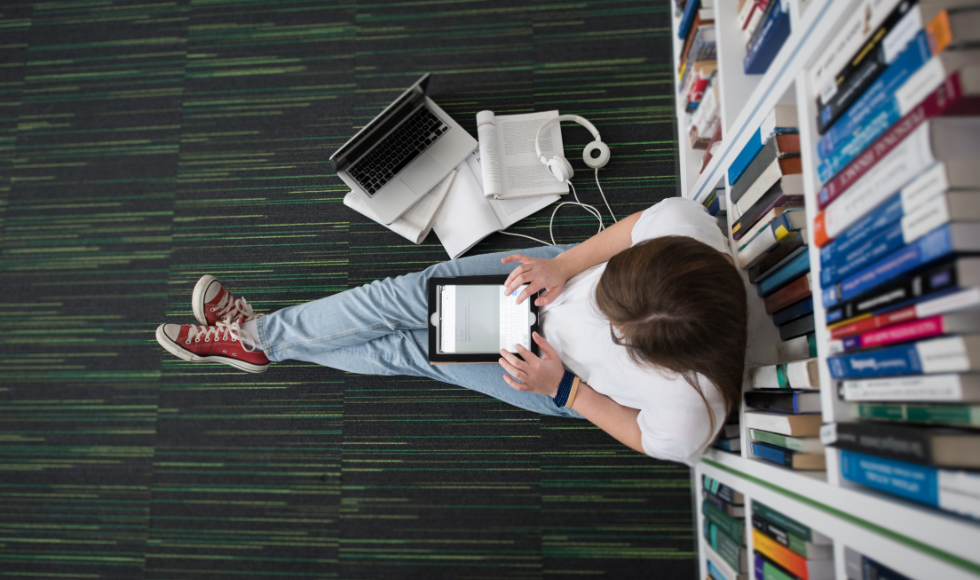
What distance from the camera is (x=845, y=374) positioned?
67 cm

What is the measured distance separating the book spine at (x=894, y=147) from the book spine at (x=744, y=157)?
0.80 feet

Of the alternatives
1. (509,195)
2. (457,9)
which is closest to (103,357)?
(509,195)

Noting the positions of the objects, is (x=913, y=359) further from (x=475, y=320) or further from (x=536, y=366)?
(x=475, y=320)

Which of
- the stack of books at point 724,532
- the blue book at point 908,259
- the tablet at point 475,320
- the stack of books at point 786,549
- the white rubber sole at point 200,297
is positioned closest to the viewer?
the blue book at point 908,259

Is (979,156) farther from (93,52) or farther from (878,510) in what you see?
(93,52)

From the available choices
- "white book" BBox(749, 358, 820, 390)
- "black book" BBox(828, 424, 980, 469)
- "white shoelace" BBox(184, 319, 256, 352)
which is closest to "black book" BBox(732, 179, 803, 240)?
"white book" BBox(749, 358, 820, 390)

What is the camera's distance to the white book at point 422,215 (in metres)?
1.54

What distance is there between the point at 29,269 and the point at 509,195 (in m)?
1.68

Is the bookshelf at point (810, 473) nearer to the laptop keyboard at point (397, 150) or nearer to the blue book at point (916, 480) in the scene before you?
the blue book at point (916, 480)

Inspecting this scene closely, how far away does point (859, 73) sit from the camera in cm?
64

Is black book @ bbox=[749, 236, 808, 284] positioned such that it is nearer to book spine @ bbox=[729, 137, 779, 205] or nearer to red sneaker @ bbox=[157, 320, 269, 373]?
book spine @ bbox=[729, 137, 779, 205]

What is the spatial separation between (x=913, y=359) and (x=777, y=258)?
14.0 inches

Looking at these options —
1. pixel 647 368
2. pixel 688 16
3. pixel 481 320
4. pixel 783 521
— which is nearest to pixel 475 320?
pixel 481 320

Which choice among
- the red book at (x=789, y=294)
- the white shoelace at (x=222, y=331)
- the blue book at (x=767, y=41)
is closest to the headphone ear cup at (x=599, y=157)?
the blue book at (x=767, y=41)
